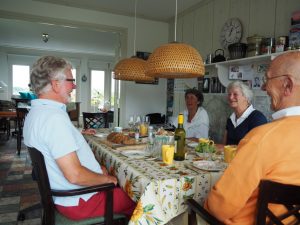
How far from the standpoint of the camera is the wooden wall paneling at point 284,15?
96.2 inches

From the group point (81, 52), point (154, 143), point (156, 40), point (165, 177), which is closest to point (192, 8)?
point (156, 40)

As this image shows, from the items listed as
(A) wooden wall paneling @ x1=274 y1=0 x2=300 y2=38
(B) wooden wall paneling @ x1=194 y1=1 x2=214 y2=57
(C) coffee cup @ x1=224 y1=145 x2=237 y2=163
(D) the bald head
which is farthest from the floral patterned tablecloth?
(B) wooden wall paneling @ x1=194 y1=1 x2=214 y2=57

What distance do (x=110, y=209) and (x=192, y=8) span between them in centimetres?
346

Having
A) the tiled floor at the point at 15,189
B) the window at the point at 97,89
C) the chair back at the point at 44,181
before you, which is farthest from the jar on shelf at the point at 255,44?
the window at the point at 97,89

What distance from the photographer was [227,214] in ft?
3.12

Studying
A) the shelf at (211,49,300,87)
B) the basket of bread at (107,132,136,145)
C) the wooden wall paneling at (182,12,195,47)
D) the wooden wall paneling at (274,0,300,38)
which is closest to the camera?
the basket of bread at (107,132,136,145)

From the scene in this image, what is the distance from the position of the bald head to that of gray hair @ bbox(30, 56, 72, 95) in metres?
1.04

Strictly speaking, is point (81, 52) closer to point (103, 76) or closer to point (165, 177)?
point (103, 76)

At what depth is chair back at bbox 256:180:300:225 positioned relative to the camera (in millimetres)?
806

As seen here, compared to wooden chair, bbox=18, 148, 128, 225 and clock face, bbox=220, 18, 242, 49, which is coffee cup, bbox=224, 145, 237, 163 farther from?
clock face, bbox=220, 18, 242, 49

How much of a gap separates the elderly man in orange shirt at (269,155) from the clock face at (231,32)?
234cm

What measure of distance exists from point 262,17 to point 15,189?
3393mm

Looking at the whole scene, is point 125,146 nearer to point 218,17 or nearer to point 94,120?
point 94,120

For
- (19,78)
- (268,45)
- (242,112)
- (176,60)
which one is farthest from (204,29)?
(19,78)
